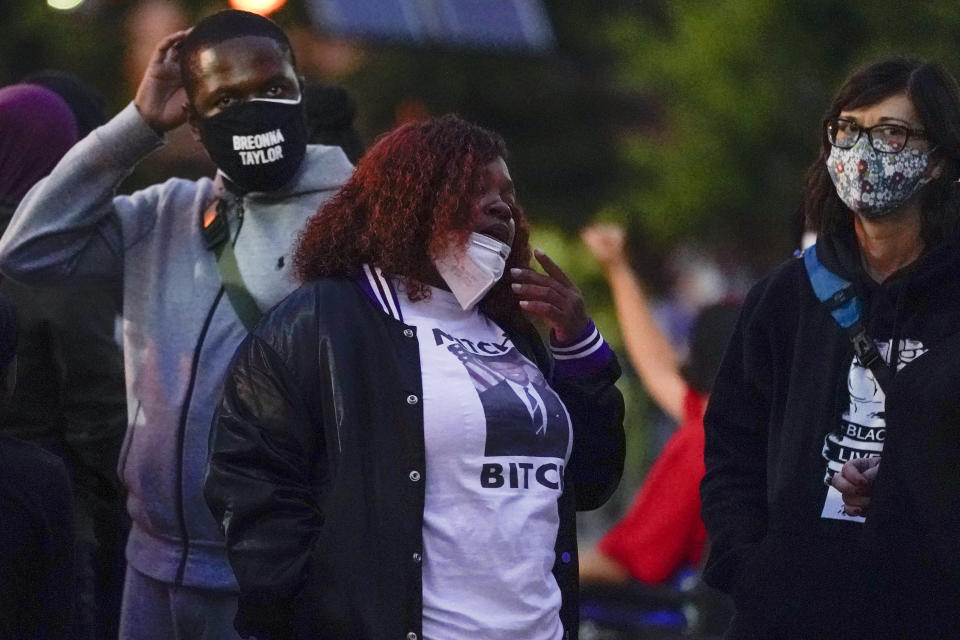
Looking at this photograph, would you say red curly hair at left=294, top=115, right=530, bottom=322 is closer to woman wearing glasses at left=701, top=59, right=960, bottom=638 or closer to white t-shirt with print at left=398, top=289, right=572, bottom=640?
white t-shirt with print at left=398, top=289, right=572, bottom=640

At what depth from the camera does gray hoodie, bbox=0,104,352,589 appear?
420 cm

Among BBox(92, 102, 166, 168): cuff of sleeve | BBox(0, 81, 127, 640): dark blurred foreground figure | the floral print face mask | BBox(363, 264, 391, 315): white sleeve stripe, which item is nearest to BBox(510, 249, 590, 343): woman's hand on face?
BBox(363, 264, 391, 315): white sleeve stripe

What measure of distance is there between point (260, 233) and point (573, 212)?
1690 cm

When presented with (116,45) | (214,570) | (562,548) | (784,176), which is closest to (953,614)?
(562,548)

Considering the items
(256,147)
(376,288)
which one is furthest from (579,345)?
(256,147)

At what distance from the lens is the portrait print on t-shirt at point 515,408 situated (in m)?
3.63

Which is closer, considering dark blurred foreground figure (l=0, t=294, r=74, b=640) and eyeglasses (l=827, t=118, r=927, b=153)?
dark blurred foreground figure (l=0, t=294, r=74, b=640)

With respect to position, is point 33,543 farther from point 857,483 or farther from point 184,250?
point 857,483

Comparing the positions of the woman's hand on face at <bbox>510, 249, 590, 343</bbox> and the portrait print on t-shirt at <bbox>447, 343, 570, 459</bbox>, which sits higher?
the woman's hand on face at <bbox>510, 249, 590, 343</bbox>

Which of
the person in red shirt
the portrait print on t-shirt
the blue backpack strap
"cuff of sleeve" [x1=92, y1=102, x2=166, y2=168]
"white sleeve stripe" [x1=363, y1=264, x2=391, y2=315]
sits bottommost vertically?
the person in red shirt

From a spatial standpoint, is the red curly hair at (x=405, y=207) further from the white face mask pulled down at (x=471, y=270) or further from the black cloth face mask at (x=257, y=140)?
the black cloth face mask at (x=257, y=140)

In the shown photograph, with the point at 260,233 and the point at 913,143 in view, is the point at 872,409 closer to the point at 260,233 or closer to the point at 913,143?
the point at 913,143

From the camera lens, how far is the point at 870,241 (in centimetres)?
395

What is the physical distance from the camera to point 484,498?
3.60 meters
